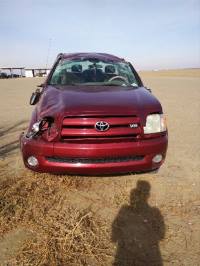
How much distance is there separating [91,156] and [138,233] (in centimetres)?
94

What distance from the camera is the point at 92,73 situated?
557 cm

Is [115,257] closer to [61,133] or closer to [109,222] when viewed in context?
[109,222]

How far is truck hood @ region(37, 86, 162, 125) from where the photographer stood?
3.90 m

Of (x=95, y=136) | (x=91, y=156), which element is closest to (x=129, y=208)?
(x=91, y=156)

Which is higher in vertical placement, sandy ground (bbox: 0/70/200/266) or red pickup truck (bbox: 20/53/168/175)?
red pickup truck (bbox: 20/53/168/175)

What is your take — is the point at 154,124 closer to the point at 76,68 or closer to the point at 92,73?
the point at 92,73

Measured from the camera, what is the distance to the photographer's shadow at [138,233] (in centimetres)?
298

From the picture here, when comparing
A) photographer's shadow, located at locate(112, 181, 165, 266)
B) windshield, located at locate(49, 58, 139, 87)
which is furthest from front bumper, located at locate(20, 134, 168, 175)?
windshield, located at locate(49, 58, 139, 87)

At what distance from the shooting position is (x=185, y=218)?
374 centimetres

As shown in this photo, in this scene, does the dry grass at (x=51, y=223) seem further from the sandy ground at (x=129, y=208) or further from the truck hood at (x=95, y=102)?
the truck hood at (x=95, y=102)

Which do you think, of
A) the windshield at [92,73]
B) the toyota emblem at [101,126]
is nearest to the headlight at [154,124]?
the toyota emblem at [101,126]

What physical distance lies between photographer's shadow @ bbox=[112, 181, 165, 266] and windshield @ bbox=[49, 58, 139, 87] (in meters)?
1.93

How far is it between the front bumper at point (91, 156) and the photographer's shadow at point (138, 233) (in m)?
0.48

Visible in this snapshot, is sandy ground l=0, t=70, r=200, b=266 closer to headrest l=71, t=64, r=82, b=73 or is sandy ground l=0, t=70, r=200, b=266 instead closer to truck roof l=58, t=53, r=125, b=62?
headrest l=71, t=64, r=82, b=73
